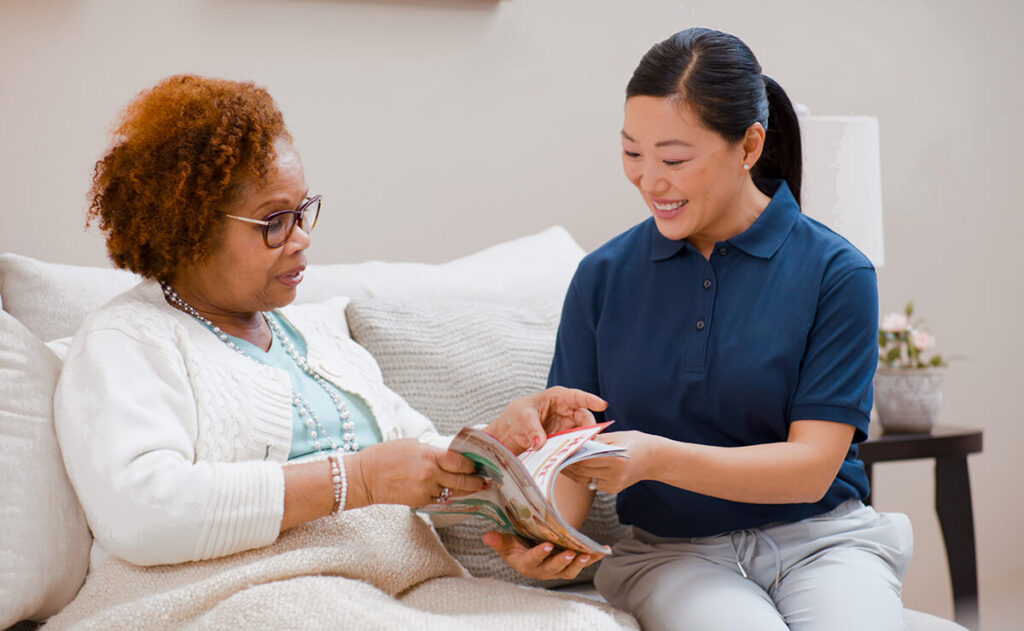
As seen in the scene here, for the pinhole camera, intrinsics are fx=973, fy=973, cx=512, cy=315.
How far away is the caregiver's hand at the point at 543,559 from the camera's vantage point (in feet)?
3.89

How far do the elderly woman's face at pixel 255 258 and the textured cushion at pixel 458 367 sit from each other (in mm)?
321

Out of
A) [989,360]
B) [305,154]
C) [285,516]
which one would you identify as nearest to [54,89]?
[305,154]

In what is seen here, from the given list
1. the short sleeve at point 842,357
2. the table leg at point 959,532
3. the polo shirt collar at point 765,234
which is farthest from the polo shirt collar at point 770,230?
the table leg at point 959,532

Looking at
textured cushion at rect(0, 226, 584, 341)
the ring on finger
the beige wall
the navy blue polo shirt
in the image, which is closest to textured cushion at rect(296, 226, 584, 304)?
textured cushion at rect(0, 226, 584, 341)

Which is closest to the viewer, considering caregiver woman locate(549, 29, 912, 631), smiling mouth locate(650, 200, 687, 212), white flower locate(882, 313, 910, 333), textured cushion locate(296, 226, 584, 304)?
caregiver woman locate(549, 29, 912, 631)

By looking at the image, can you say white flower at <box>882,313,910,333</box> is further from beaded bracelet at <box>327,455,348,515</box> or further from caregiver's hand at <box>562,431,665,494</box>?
beaded bracelet at <box>327,455,348,515</box>

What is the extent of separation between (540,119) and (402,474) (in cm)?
134

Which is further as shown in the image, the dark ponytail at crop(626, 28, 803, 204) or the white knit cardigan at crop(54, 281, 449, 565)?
the dark ponytail at crop(626, 28, 803, 204)

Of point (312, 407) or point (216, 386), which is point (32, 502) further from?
point (312, 407)

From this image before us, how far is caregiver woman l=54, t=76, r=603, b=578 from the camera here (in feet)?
3.60

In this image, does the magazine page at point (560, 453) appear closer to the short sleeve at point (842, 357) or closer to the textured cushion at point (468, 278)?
the short sleeve at point (842, 357)

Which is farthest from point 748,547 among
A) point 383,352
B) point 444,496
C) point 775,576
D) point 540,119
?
point 540,119

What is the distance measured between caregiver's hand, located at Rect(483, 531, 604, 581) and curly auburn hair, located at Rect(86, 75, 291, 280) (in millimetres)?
556

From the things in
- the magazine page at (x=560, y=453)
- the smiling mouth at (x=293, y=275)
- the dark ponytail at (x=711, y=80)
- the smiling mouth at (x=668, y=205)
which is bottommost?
the magazine page at (x=560, y=453)
